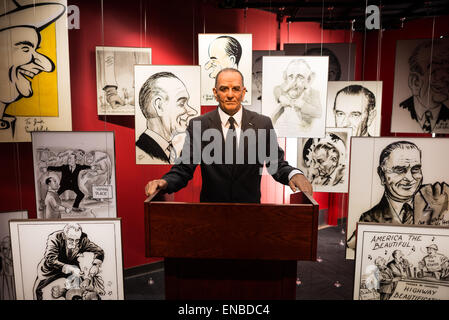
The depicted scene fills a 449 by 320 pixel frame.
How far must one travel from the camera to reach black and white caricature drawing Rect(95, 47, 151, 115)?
247 centimetres

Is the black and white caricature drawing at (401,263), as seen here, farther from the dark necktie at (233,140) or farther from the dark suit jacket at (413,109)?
the dark suit jacket at (413,109)

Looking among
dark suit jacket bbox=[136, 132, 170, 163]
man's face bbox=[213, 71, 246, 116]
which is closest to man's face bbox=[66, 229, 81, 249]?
dark suit jacket bbox=[136, 132, 170, 163]

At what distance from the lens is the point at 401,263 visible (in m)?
1.82

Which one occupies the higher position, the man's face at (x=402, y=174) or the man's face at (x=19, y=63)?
the man's face at (x=19, y=63)

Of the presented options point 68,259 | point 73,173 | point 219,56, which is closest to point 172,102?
point 219,56

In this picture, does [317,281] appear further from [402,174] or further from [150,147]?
[150,147]

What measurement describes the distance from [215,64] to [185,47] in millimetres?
873

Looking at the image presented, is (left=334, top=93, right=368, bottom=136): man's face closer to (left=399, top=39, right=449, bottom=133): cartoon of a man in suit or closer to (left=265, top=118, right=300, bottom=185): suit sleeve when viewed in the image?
(left=399, top=39, right=449, bottom=133): cartoon of a man in suit

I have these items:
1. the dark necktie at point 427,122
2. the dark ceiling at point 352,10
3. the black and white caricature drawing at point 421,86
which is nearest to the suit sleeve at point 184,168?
the dark ceiling at point 352,10

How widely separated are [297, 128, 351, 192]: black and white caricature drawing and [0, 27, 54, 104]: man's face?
206 cm

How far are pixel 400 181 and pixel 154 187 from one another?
5.19 ft

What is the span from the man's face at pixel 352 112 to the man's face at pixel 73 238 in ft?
7.08

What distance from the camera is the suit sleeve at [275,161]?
1.91 metres
